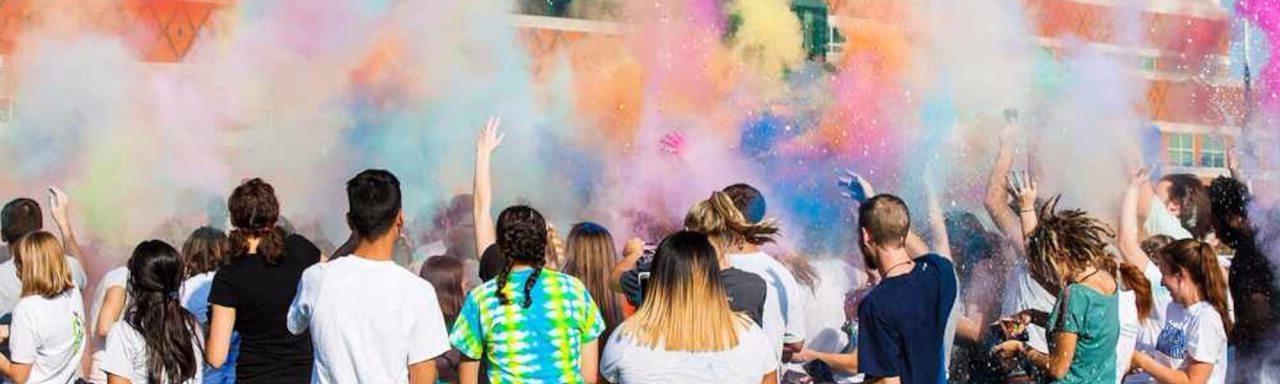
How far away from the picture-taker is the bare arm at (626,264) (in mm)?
5609

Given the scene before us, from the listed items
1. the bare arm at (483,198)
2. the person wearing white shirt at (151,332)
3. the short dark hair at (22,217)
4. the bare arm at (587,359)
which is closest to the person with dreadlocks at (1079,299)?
the bare arm at (587,359)

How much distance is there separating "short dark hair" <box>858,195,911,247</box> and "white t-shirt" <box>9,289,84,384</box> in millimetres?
3234

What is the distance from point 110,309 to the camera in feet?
18.9

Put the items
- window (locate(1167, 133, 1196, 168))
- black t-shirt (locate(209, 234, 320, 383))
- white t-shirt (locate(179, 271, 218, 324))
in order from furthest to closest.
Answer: window (locate(1167, 133, 1196, 168))
white t-shirt (locate(179, 271, 218, 324))
black t-shirt (locate(209, 234, 320, 383))

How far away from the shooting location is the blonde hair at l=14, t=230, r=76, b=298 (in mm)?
5727

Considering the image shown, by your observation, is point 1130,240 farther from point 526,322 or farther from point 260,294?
point 260,294

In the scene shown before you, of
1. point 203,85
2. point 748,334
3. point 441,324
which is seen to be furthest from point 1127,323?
point 203,85

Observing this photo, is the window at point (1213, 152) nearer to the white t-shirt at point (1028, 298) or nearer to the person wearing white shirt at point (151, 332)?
the white t-shirt at point (1028, 298)

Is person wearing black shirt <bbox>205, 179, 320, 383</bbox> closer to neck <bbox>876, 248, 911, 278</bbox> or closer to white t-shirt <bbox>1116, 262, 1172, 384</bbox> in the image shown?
neck <bbox>876, 248, 911, 278</bbox>

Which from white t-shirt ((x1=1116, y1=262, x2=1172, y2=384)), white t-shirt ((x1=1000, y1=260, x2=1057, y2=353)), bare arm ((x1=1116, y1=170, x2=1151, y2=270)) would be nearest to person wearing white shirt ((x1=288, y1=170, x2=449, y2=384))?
white t-shirt ((x1=1116, y1=262, x2=1172, y2=384))

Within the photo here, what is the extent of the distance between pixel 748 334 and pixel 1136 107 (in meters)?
8.14

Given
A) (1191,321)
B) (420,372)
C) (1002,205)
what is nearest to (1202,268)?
(1191,321)

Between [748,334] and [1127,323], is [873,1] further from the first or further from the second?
[748,334]

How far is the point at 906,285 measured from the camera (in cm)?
471
